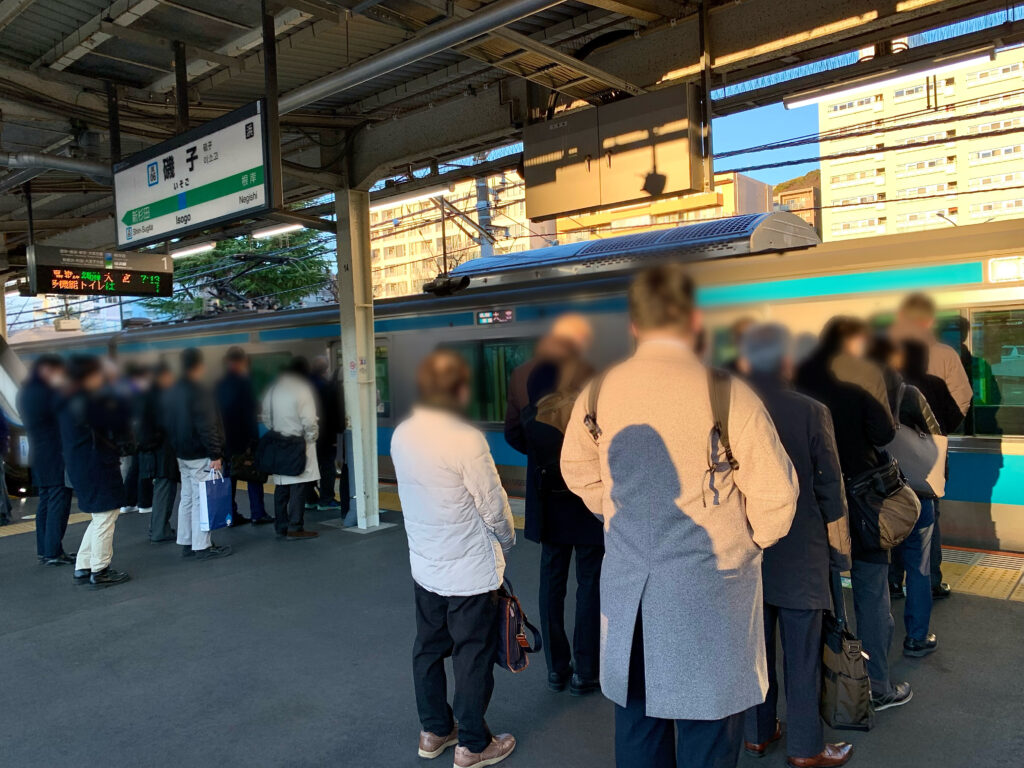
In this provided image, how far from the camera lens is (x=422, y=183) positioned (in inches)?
256

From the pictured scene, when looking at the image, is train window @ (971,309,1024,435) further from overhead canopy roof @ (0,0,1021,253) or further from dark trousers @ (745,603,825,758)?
dark trousers @ (745,603,825,758)

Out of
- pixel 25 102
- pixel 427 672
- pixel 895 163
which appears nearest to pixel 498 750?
pixel 427 672

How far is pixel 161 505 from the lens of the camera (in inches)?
263

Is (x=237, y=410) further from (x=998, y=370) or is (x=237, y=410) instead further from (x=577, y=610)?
(x=998, y=370)

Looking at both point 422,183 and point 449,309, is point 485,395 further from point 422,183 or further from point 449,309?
point 422,183

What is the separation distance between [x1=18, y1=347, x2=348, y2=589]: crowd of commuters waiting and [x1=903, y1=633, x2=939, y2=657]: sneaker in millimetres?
4633

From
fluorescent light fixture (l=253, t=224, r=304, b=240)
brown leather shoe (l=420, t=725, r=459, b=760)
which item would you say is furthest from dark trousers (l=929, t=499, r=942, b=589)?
fluorescent light fixture (l=253, t=224, r=304, b=240)

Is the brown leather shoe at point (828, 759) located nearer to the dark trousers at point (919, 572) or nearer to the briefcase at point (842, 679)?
the briefcase at point (842, 679)

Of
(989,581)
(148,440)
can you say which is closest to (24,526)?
(148,440)

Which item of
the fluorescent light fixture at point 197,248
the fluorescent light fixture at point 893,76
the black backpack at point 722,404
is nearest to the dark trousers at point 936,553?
the fluorescent light fixture at point 893,76

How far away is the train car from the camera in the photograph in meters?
5.14

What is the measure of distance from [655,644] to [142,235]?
15.1 ft

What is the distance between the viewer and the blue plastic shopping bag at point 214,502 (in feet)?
19.5

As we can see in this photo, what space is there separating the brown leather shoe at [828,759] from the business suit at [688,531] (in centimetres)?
99
